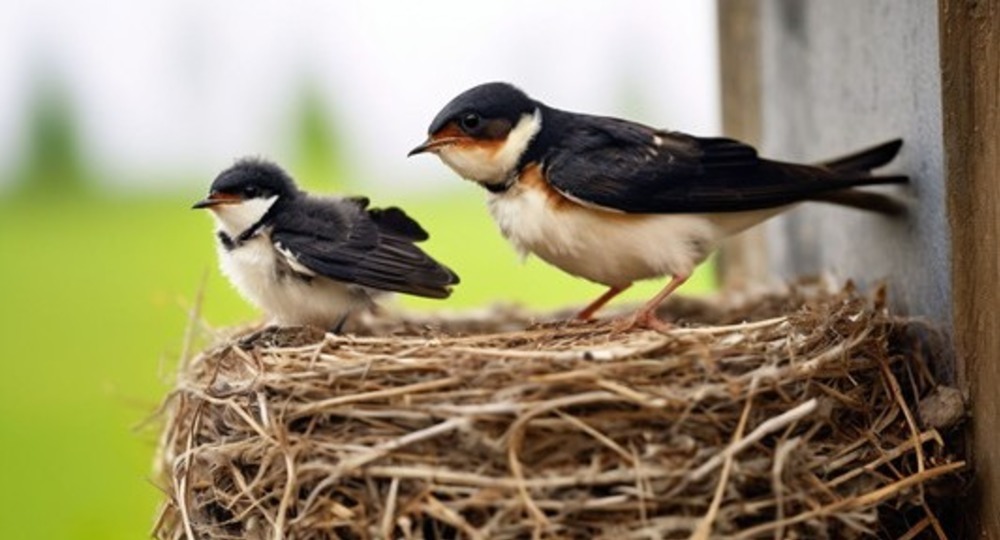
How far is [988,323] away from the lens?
3303 millimetres

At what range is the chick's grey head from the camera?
389cm

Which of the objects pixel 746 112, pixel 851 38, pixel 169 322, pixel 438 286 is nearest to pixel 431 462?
pixel 438 286

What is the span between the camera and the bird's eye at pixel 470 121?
3762mm

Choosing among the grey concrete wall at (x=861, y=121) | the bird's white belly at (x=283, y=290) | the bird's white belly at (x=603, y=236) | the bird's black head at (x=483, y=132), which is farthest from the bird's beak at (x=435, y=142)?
the grey concrete wall at (x=861, y=121)

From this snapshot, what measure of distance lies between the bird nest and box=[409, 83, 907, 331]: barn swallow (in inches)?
15.7

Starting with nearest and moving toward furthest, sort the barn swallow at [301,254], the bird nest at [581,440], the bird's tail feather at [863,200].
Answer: the bird nest at [581,440]
the barn swallow at [301,254]
the bird's tail feather at [863,200]

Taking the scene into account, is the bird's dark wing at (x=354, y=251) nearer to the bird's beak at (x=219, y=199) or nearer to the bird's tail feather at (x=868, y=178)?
the bird's beak at (x=219, y=199)

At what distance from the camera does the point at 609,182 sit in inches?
146

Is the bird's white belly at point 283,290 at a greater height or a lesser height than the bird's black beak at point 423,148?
lesser

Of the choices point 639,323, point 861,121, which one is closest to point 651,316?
point 639,323

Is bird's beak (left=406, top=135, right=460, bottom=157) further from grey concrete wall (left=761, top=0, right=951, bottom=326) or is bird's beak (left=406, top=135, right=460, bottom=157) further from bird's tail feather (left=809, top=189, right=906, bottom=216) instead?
grey concrete wall (left=761, top=0, right=951, bottom=326)

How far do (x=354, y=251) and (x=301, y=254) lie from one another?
0.39 ft

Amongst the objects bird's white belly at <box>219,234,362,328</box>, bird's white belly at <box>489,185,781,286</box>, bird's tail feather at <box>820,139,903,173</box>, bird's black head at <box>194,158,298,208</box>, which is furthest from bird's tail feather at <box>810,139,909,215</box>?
bird's black head at <box>194,158,298,208</box>

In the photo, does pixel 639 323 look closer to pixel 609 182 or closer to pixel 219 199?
pixel 609 182
